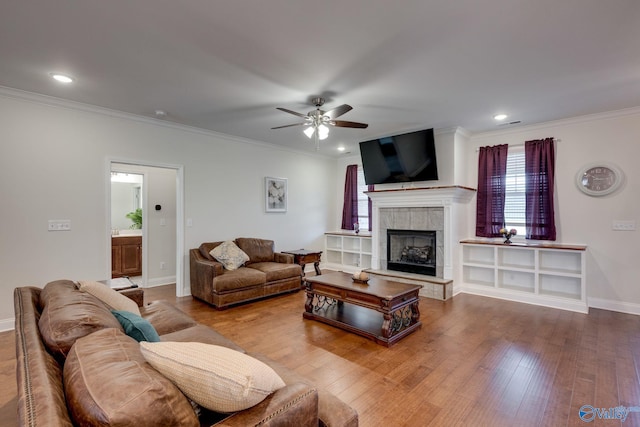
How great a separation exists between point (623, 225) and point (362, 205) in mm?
4226

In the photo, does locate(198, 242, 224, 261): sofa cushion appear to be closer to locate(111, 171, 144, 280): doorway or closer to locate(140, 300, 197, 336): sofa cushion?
locate(111, 171, 144, 280): doorway

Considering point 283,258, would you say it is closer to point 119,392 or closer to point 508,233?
point 508,233

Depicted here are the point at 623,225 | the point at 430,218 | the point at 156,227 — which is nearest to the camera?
the point at 623,225

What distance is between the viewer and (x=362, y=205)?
698cm

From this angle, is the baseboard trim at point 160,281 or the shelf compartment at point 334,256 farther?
the shelf compartment at point 334,256

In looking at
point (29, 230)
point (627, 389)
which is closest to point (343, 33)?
point (627, 389)

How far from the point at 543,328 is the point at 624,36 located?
2948 millimetres

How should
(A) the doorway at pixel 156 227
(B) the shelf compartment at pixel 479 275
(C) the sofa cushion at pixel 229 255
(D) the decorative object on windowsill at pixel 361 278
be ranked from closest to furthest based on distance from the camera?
(D) the decorative object on windowsill at pixel 361 278
(C) the sofa cushion at pixel 229 255
(B) the shelf compartment at pixel 479 275
(A) the doorway at pixel 156 227

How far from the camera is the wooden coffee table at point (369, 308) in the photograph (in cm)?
316

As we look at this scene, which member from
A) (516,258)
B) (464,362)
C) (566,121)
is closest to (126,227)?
(464,362)

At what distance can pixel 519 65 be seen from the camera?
2.89 meters

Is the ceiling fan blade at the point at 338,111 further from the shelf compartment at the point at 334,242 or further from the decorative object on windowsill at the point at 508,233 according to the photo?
the shelf compartment at the point at 334,242

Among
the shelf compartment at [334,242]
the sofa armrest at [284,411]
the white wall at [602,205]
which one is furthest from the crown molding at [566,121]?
the sofa armrest at [284,411]

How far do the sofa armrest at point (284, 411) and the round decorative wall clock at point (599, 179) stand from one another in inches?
200
